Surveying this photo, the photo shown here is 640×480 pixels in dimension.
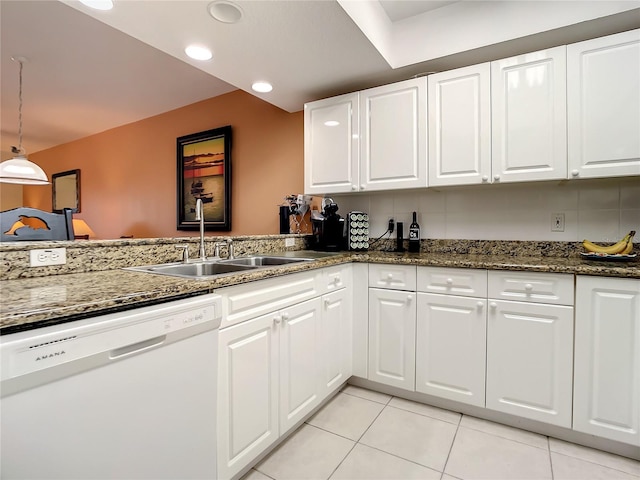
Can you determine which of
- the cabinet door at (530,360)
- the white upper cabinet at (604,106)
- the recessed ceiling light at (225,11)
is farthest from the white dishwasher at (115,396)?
the white upper cabinet at (604,106)

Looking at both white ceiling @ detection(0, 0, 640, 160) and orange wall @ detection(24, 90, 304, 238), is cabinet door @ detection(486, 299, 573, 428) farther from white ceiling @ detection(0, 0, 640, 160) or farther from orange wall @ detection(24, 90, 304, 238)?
orange wall @ detection(24, 90, 304, 238)

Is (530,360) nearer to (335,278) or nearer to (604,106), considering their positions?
(335,278)

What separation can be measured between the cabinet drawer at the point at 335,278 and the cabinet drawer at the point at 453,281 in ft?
1.45

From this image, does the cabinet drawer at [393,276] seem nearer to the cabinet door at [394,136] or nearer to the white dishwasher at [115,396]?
the cabinet door at [394,136]

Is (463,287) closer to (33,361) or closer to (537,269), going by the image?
(537,269)

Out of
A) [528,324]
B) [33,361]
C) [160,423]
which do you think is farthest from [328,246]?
[33,361]

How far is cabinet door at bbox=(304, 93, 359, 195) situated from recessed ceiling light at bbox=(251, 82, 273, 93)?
310mm

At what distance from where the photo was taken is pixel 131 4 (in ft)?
4.95

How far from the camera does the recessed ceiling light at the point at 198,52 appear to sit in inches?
73.0

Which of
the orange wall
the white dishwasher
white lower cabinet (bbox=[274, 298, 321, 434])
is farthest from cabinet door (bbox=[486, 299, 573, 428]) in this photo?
the orange wall

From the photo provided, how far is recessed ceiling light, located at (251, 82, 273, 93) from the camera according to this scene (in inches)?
91.7

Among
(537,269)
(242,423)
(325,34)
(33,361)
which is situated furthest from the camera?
(325,34)

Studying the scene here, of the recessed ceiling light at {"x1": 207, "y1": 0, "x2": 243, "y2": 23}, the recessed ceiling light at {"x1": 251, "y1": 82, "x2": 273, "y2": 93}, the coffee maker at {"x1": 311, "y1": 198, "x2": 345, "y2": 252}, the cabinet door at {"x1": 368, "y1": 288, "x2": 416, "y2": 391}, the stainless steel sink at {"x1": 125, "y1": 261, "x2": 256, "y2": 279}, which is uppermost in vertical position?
the recessed ceiling light at {"x1": 251, "y1": 82, "x2": 273, "y2": 93}

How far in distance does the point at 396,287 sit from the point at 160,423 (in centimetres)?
143
